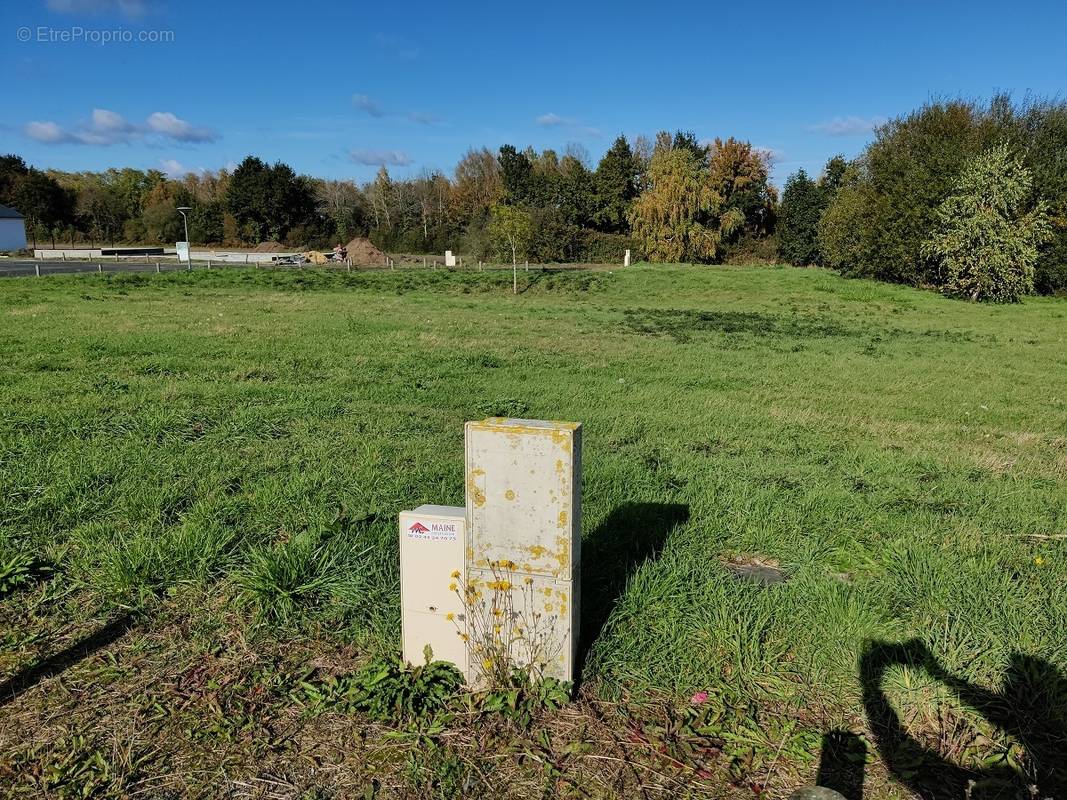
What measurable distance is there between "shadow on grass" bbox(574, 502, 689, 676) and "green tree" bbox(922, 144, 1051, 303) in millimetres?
26002

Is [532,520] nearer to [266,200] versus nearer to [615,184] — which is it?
[615,184]

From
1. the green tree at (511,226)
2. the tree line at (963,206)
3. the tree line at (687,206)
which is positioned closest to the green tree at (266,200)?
the tree line at (687,206)

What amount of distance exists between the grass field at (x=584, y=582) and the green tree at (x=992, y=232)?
1838 centimetres

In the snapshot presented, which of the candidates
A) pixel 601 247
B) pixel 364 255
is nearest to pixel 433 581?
pixel 364 255

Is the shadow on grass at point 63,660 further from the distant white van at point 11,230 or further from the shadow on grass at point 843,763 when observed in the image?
the distant white van at point 11,230

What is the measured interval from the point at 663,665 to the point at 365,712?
1.35 metres

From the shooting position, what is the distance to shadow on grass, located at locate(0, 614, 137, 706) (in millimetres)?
3129

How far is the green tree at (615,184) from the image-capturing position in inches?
2058

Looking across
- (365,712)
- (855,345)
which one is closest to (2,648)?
(365,712)

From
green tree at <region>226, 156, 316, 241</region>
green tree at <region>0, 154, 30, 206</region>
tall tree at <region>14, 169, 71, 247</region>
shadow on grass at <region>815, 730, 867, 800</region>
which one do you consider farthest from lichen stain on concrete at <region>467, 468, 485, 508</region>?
green tree at <region>0, 154, 30, 206</region>

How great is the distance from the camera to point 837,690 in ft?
Answer: 10.3

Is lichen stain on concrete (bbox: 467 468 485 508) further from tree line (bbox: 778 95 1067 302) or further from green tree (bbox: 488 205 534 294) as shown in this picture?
tree line (bbox: 778 95 1067 302)

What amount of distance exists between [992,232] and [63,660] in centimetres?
2965

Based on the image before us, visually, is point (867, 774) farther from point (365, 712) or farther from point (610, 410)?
point (610, 410)
